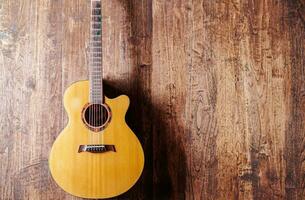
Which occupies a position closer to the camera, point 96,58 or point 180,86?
point 96,58

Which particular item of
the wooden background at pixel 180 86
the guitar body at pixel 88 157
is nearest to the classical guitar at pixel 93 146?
the guitar body at pixel 88 157

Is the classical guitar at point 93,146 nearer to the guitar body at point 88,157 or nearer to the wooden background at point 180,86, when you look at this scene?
the guitar body at point 88,157

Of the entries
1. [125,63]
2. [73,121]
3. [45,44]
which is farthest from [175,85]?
[45,44]

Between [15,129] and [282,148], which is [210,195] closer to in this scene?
[282,148]

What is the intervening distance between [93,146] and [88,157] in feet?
0.16

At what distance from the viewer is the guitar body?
4.93 ft

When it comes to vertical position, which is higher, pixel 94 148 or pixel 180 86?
pixel 180 86

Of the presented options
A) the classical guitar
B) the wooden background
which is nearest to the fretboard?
the classical guitar

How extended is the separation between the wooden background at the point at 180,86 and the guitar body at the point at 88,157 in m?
0.18

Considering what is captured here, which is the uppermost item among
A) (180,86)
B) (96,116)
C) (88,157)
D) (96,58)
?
(96,58)

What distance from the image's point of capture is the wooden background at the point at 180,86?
1.68 meters

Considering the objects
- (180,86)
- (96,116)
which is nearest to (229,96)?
(180,86)

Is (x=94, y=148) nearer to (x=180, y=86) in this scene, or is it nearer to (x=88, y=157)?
(x=88, y=157)

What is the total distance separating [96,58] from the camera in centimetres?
153
